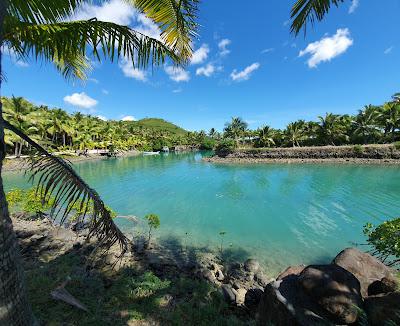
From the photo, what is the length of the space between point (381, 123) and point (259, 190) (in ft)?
113

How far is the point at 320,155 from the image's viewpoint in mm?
44938

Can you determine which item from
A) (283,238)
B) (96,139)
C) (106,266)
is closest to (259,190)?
(283,238)

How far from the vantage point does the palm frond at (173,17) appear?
162 inches

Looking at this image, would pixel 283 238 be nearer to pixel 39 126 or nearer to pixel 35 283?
pixel 35 283

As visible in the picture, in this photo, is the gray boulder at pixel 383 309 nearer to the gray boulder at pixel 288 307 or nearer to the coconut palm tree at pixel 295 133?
the gray boulder at pixel 288 307


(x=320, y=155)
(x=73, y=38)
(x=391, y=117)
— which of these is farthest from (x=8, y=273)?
(x=391, y=117)

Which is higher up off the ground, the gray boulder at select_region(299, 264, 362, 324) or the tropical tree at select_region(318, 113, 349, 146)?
the tropical tree at select_region(318, 113, 349, 146)

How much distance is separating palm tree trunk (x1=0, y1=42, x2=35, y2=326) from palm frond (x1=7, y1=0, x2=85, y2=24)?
39.8 inches

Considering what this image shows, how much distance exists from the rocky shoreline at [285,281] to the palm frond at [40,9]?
208 inches

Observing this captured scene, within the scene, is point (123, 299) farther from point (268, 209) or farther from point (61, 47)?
point (268, 209)

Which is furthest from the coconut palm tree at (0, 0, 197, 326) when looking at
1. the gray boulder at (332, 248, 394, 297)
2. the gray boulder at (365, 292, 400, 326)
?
the gray boulder at (332, 248, 394, 297)

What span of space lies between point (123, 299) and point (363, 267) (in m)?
6.02

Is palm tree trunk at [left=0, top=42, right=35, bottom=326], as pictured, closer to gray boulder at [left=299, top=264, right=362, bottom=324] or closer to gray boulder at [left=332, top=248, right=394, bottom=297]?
gray boulder at [left=299, top=264, right=362, bottom=324]

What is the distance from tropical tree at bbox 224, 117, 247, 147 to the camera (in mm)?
63844
